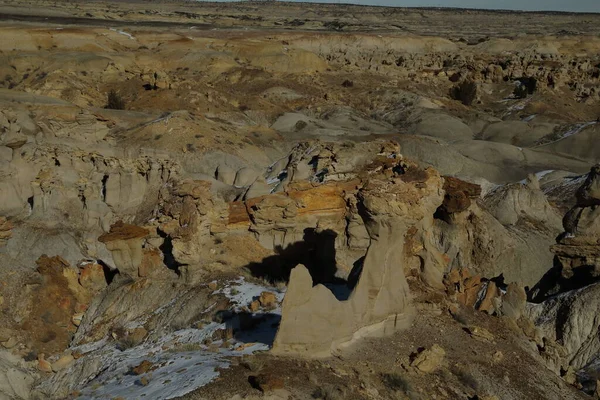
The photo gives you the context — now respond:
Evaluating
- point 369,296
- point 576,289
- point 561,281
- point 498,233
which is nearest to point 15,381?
point 369,296

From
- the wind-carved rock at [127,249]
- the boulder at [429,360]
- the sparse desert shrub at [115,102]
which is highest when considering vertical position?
the boulder at [429,360]

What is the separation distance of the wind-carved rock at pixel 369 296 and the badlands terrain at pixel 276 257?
4 cm

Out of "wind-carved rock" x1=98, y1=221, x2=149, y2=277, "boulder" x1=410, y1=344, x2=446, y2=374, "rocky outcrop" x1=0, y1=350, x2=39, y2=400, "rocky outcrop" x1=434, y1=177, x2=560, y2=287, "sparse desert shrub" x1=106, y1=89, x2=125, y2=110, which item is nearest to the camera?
A: "boulder" x1=410, y1=344, x2=446, y2=374

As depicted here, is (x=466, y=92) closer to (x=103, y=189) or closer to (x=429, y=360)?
(x=103, y=189)

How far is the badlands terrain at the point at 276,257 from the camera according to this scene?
46.8 ft

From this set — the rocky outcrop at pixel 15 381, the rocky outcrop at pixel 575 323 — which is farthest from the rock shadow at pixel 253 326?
the rocky outcrop at pixel 575 323

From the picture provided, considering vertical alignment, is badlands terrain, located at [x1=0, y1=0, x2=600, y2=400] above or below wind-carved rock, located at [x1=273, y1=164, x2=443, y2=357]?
below

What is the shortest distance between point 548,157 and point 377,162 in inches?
1028

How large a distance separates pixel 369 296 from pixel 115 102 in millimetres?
39816

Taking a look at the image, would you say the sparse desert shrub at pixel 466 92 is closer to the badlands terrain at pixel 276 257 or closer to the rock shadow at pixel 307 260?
the badlands terrain at pixel 276 257

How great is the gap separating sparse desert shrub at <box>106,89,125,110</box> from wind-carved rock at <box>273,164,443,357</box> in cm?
3804

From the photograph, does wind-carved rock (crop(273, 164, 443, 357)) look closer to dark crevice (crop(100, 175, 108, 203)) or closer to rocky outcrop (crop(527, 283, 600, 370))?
rocky outcrop (crop(527, 283, 600, 370))

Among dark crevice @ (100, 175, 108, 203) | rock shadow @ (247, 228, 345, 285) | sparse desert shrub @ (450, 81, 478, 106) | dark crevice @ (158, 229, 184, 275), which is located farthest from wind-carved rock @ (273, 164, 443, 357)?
sparse desert shrub @ (450, 81, 478, 106)

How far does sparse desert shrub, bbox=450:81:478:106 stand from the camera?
2763 inches
